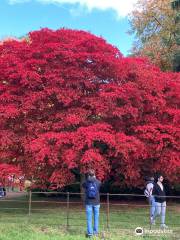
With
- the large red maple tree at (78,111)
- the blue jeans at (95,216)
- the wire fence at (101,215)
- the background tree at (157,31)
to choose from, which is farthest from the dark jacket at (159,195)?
the background tree at (157,31)

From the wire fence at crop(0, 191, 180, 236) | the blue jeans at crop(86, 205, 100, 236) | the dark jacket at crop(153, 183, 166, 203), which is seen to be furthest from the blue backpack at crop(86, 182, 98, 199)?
the dark jacket at crop(153, 183, 166, 203)

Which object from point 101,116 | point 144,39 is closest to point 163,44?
point 144,39

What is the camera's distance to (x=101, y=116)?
62.0 feet

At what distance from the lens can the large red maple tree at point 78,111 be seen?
17734 mm

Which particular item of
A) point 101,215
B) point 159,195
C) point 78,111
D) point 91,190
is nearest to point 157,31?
point 78,111

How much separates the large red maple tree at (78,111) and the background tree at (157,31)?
36.9ft

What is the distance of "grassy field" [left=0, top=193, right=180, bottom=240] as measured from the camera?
484 inches

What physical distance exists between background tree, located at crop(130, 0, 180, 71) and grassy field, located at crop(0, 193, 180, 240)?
1289cm

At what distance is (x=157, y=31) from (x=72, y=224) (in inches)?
885

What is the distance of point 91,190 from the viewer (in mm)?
12727

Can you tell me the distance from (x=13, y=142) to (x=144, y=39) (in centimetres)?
1902

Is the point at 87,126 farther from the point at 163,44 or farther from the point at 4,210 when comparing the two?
the point at 163,44

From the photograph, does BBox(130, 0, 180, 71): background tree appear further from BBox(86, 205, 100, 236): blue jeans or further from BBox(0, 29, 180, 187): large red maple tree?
BBox(86, 205, 100, 236): blue jeans

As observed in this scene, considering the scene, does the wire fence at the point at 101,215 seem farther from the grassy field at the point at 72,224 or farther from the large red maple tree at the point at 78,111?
the large red maple tree at the point at 78,111
